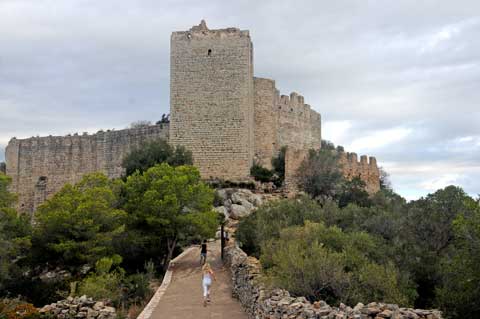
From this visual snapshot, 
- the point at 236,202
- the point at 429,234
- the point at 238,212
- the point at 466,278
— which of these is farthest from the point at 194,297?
the point at 236,202

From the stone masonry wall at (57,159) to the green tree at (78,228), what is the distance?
541 inches

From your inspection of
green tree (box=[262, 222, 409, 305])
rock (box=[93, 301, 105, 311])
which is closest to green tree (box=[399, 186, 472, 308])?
green tree (box=[262, 222, 409, 305])

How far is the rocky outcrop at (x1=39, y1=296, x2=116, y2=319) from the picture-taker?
12.2m

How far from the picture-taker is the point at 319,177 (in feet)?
93.3

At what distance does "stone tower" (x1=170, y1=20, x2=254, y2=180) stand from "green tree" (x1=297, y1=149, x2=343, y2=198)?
2897 millimetres

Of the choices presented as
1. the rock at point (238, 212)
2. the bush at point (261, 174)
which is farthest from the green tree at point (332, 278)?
the bush at point (261, 174)

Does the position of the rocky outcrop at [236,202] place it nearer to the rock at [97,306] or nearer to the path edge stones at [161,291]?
the path edge stones at [161,291]

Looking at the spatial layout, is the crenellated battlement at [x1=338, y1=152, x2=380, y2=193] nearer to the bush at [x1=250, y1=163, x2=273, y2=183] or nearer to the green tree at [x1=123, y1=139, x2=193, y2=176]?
the bush at [x1=250, y1=163, x2=273, y2=183]

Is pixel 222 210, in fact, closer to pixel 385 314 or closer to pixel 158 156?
pixel 158 156

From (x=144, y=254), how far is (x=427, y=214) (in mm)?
11046

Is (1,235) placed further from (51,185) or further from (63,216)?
(51,185)

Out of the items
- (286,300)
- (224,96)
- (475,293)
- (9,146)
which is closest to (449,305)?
(475,293)

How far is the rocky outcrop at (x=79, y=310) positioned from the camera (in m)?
12.2

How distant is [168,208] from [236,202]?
6.90 meters
